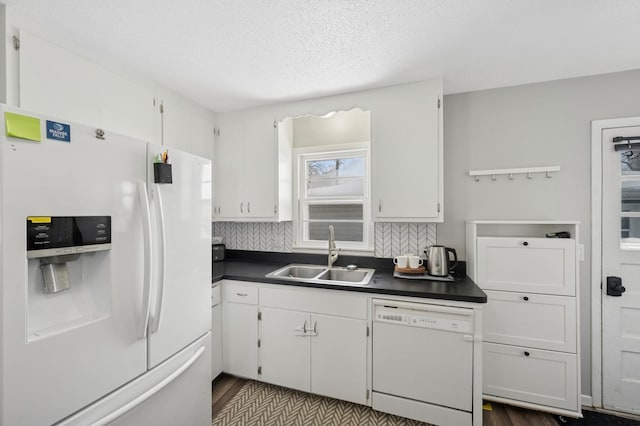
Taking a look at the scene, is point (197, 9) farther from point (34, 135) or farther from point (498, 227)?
point (498, 227)

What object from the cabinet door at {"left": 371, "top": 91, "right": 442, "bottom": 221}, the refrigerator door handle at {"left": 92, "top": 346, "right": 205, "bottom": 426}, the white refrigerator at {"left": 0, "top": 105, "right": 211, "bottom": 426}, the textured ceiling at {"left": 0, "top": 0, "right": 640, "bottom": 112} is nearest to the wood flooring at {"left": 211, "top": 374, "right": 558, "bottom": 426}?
the white refrigerator at {"left": 0, "top": 105, "right": 211, "bottom": 426}

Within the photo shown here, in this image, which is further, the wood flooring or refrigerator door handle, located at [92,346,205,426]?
the wood flooring

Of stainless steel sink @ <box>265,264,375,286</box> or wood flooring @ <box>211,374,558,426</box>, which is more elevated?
stainless steel sink @ <box>265,264,375,286</box>

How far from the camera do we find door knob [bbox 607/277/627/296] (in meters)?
1.86

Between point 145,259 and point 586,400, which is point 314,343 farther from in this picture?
point 586,400

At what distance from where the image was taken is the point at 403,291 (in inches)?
69.4

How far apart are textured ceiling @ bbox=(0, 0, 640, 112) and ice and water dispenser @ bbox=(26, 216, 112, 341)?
1.07 m

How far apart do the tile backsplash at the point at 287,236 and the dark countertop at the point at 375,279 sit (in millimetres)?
93

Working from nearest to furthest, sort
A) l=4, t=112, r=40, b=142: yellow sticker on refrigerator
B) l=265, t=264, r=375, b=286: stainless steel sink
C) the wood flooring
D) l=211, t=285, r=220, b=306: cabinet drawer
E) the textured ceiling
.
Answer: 1. l=4, t=112, r=40, b=142: yellow sticker on refrigerator
2. the textured ceiling
3. the wood flooring
4. l=211, t=285, r=220, b=306: cabinet drawer
5. l=265, t=264, r=375, b=286: stainless steel sink

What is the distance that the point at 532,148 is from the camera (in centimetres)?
207

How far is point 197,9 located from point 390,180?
61.4 inches

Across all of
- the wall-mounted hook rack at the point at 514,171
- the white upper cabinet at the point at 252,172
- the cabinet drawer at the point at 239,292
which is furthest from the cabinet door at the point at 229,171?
the wall-mounted hook rack at the point at 514,171

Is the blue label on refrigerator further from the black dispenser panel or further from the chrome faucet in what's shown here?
the chrome faucet

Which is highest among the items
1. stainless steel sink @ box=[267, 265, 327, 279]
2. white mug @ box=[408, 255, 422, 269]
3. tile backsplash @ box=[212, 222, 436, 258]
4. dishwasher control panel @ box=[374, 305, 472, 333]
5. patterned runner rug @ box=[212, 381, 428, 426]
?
tile backsplash @ box=[212, 222, 436, 258]
